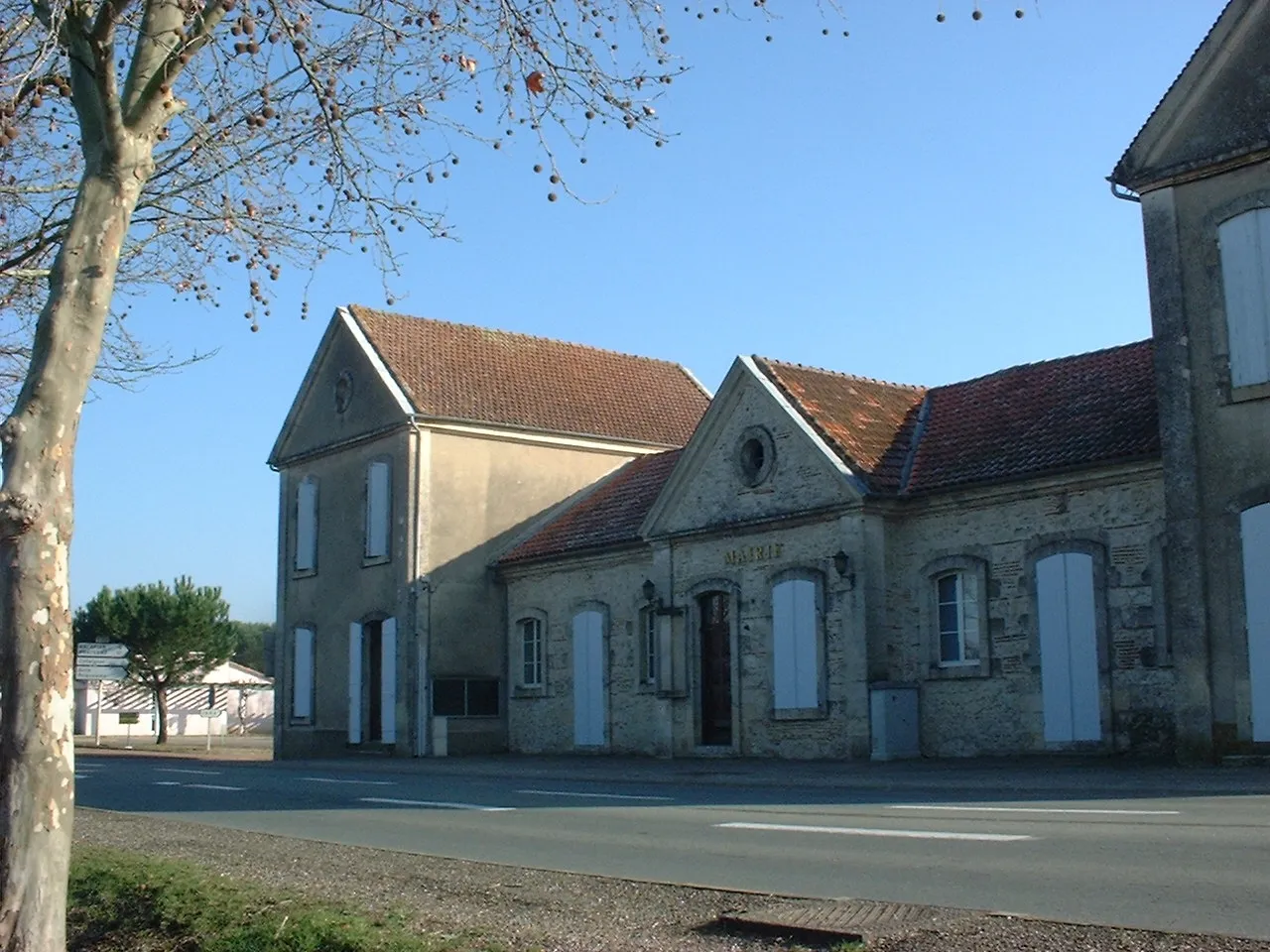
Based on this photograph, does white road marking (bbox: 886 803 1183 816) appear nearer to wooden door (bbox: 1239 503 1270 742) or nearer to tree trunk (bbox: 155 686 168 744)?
wooden door (bbox: 1239 503 1270 742)

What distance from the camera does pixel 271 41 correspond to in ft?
32.1

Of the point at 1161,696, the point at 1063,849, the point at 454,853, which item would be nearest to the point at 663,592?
the point at 1161,696

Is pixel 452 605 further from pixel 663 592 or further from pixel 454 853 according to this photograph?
pixel 454 853

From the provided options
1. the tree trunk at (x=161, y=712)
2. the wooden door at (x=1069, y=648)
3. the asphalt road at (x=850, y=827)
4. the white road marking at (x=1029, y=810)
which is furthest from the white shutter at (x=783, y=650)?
the tree trunk at (x=161, y=712)

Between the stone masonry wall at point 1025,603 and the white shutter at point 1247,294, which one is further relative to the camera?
the stone masonry wall at point 1025,603

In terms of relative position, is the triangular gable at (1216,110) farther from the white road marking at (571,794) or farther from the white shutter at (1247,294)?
the white road marking at (571,794)

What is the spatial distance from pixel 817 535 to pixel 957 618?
2.92 metres

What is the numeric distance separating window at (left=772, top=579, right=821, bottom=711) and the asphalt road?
83.1 inches

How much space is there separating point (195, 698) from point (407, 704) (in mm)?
45194

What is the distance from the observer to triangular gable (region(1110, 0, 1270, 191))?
64.4 ft

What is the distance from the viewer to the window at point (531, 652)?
3303cm

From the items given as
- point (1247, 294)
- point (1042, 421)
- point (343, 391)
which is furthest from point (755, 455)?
point (343, 391)

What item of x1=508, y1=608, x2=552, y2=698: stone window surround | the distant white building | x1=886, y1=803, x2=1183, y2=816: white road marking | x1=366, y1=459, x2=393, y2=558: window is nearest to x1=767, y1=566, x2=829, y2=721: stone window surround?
x1=508, y1=608, x2=552, y2=698: stone window surround

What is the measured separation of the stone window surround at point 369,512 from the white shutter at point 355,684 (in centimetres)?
168
